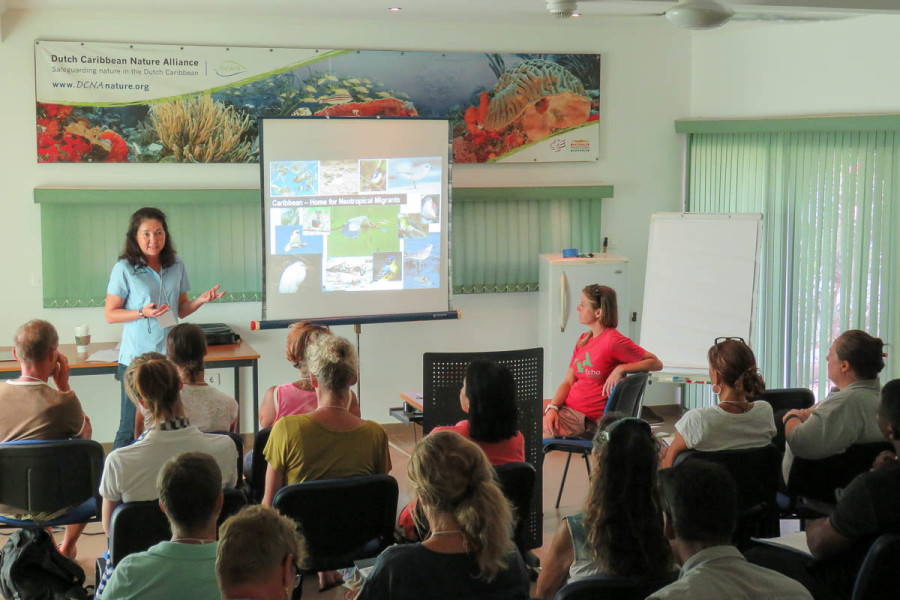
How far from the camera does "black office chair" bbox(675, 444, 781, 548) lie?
3.40 m

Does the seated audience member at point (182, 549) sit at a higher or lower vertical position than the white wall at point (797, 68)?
lower

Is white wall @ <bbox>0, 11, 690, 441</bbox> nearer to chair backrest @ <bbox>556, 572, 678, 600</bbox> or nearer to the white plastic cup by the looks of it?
the white plastic cup

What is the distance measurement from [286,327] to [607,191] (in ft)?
8.47

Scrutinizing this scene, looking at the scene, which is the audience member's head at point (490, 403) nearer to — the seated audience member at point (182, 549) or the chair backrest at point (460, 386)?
the chair backrest at point (460, 386)

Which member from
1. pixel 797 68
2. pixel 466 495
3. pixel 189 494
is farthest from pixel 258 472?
pixel 797 68

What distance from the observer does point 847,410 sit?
3527 mm

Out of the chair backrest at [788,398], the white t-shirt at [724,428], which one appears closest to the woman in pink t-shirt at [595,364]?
the chair backrest at [788,398]

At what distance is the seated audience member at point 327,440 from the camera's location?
3186mm

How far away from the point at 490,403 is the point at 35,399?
1867 mm

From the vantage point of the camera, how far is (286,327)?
20.0ft

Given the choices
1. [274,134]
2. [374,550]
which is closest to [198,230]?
[274,134]

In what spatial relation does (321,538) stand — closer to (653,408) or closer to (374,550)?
(374,550)

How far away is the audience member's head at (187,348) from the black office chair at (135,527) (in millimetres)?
864

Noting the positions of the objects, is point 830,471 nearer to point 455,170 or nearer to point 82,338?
point 455,170
